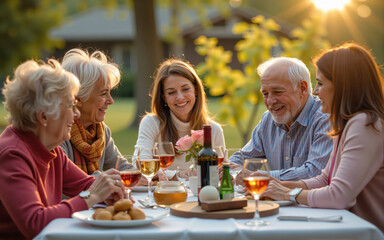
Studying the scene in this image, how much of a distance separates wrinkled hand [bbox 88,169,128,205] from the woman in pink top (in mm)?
798

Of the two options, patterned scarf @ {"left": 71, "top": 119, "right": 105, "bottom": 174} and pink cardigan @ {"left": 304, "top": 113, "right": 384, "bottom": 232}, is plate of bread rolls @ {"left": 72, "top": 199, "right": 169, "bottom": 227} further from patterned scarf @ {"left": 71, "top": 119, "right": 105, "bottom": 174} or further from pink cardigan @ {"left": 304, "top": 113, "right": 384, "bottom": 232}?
patterned scarf @ {"left": 71, "top": 119, "right": 105, "bottom": 174}

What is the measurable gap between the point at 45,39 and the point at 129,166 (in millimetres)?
28250

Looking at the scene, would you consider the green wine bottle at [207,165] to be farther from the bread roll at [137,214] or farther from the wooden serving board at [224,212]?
the bread roll at [137,214]

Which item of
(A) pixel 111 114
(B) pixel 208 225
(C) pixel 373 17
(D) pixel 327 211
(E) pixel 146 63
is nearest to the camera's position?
(B) pixel 208 225

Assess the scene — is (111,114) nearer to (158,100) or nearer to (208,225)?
(158,100)

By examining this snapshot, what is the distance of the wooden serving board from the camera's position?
2.44 meters

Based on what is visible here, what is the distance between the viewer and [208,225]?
7.52 ft

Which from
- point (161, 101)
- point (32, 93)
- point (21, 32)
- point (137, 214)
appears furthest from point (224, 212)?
point (21, 32)

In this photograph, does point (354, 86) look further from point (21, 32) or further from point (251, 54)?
point (21, 32)

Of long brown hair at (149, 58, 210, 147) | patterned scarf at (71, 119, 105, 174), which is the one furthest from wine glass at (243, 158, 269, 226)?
long brown hair at (149, 58, 210, 147)

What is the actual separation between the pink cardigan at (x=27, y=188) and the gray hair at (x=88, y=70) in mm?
981

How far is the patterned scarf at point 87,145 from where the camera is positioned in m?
3.72

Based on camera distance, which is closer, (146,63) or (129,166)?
(129,166)

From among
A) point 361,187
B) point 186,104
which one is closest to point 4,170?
point 361,187
